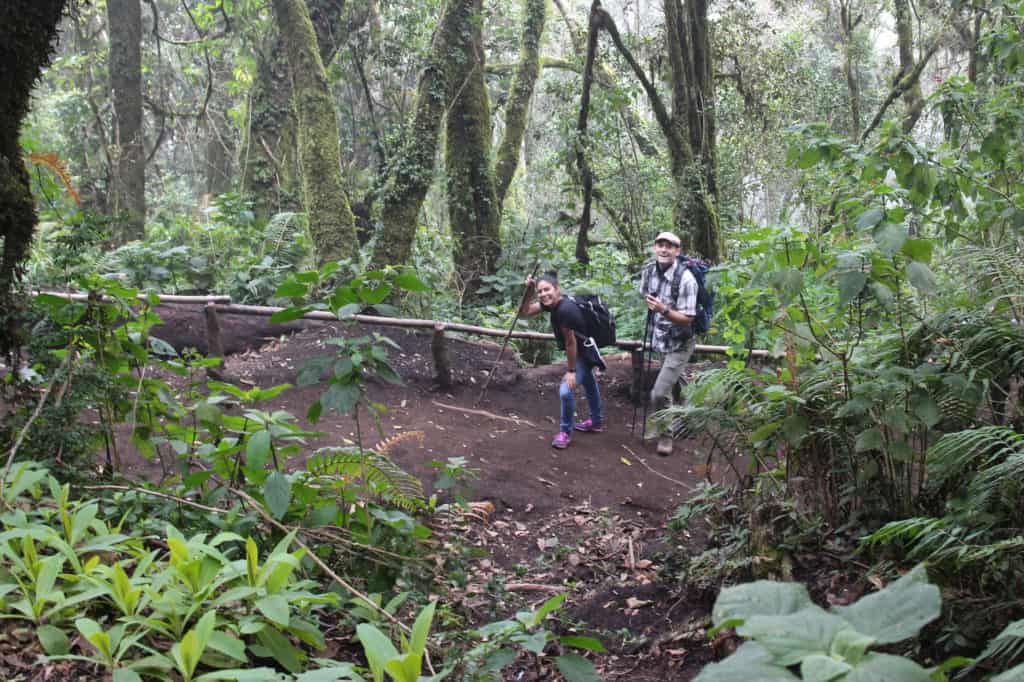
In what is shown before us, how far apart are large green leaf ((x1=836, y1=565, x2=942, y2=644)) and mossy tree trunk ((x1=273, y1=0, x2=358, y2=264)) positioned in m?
10.0

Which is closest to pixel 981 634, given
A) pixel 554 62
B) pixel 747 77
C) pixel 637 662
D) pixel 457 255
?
pixel 637 662

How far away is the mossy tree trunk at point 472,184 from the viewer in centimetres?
1262

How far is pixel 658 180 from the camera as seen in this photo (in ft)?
44.7

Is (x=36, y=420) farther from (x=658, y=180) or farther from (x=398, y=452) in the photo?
(x=658, y=180)

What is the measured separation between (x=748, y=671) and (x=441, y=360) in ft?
26.1

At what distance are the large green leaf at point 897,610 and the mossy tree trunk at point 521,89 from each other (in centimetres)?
1327

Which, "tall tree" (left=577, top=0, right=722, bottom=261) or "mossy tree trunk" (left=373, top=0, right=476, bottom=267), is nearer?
"mossy tree trunk" (left=373, top=0, right=476, bottom=267)

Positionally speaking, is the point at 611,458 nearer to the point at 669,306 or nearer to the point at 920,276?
the point at 669,306

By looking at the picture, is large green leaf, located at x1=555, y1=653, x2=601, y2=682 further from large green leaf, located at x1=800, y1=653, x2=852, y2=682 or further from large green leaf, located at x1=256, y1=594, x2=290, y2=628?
large green leaf, located at x1=800, y1=653, x2=852, y2=682

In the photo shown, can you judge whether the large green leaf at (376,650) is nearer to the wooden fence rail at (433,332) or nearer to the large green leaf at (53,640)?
the large green leaf at (53,640)

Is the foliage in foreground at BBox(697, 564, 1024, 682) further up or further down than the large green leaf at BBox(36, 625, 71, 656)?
further up

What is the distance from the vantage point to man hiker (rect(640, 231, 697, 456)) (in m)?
7.15

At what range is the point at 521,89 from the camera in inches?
575

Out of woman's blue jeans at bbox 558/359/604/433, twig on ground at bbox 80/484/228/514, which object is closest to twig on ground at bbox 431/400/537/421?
woman's blue jeans at bbox 558/359/604/433
